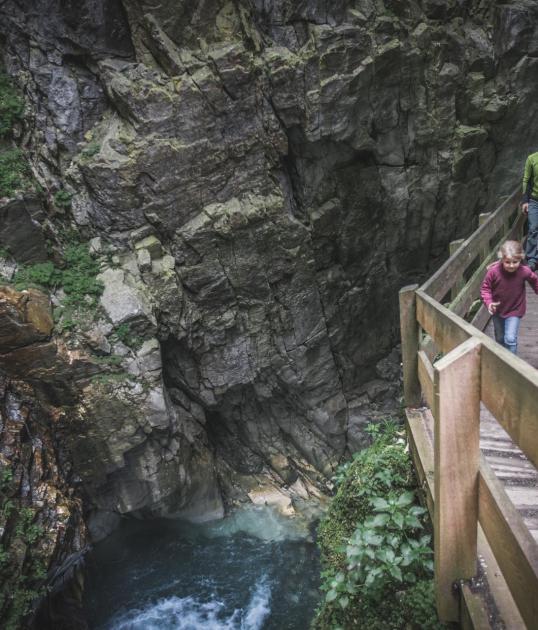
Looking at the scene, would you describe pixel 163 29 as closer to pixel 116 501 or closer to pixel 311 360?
pixel 311 360

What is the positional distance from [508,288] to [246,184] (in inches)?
271

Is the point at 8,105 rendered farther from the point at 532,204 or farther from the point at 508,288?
the point at 532,204

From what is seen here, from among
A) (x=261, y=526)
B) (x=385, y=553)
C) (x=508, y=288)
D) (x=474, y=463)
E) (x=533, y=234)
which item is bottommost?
(x=261, y=526)

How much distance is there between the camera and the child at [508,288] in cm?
422

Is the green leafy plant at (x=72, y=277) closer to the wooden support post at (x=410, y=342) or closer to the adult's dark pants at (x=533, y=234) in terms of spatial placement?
the wooden support post at (x=410, y=342)

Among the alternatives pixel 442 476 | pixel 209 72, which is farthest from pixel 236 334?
pixel 442 476

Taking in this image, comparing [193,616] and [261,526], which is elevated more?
[261,526]

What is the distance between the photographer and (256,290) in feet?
34.9

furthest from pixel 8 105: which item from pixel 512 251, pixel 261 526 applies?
pixel 261 526

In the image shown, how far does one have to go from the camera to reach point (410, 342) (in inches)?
150

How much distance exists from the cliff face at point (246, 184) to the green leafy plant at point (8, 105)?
0.82ft

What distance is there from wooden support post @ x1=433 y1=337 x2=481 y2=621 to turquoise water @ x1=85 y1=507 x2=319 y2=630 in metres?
7.60

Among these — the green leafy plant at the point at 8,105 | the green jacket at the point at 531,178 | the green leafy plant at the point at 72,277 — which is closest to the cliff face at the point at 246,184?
the green leafy plant at the point at 8,105

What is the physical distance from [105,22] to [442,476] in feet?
34.3
